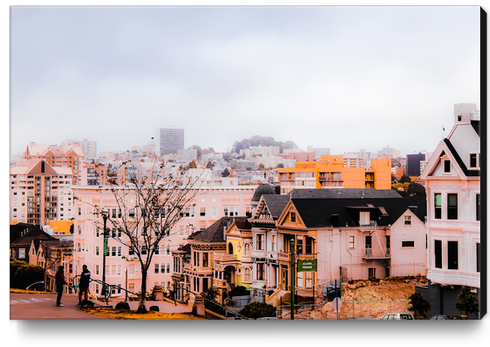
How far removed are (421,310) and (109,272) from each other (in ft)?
21.6

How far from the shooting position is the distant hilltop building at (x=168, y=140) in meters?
12.5

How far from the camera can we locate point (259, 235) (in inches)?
508

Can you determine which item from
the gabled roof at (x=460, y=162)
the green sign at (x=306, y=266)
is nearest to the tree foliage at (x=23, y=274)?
the green sign at (x=306, y=266)

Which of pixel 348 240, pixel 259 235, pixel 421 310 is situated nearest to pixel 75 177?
pixel 259 235

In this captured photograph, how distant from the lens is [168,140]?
12.6 metres

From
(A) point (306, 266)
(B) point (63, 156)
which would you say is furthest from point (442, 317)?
(B) point (63, 156)

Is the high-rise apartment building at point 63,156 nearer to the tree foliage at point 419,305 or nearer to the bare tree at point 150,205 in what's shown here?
the bare tree at point 150,205

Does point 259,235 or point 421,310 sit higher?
point 259,235

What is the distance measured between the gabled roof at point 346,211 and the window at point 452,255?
50.2 inches

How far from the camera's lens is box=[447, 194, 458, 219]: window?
11.4 meters

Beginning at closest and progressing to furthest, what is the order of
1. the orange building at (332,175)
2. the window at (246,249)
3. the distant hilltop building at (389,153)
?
the distant hilltop building at (389,153), the orange building at (332,175), the window at (246,249)

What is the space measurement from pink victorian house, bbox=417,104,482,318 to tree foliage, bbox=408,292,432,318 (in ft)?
0.29

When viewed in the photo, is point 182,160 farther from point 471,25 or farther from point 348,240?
point 471,25

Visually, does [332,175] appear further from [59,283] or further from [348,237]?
[59,283]
